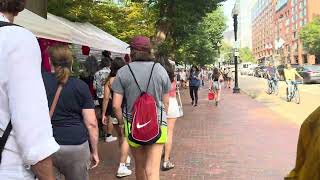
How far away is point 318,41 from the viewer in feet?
252

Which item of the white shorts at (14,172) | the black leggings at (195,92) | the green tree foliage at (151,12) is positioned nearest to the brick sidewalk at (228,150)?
the green tree foliage at (151,12)

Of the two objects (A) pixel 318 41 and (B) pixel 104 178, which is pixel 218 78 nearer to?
(B) pixel 104 178

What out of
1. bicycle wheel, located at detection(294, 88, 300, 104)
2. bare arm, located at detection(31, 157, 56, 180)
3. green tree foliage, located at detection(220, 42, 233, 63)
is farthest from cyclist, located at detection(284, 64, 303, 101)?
green tree foliage, located at detection(220, 42, 233, 63)

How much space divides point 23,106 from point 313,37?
80.2m

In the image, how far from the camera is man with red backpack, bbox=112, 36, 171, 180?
4.58 m

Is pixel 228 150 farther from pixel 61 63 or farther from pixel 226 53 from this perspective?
pixel 226 53

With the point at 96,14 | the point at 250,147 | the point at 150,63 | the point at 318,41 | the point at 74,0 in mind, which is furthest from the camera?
the point at 318,41

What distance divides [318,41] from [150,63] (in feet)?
250

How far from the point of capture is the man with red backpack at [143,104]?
458 centimetres

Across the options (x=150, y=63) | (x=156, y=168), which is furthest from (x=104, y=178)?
(x=150, y=63)

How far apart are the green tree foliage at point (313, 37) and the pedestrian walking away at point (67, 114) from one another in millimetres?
76988

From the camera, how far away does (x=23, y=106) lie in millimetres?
1812

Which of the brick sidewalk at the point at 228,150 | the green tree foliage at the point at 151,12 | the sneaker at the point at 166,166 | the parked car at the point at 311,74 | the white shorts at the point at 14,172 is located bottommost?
the brick sidewalk at the point at 228,150

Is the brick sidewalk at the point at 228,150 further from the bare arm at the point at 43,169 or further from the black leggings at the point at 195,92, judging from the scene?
the bare arm at the point at 43,169
